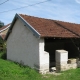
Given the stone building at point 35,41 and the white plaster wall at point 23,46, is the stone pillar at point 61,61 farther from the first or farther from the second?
the white plaster wall at point 23,46

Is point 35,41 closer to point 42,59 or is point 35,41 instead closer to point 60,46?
point 42,59

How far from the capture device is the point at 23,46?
555 inches

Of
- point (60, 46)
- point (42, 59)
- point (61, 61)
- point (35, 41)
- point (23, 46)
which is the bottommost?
point (61, 61)

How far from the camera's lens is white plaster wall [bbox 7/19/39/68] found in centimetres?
1258

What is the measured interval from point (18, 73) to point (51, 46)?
7.10 meters

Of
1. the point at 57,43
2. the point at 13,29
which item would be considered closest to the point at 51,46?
the point at 57,43

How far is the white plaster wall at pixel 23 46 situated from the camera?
1258 cm

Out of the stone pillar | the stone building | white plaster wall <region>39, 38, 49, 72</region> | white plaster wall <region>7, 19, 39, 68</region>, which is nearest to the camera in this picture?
white plaster wall <region>39, 38, 49, 72</region>

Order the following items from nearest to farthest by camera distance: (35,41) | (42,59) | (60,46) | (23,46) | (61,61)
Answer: (42,59) → (61,61) → (35,41) → (23,46) → (60,46)

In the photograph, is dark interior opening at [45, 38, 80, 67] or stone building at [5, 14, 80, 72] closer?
stone building at [5, 14, 80, 72]

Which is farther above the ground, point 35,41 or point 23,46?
point 35,41

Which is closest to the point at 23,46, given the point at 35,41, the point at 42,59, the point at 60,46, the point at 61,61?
the point at 35,41

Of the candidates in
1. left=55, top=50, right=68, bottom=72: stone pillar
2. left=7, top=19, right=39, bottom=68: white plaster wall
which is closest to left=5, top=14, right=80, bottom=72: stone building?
left=7, top=19, right=39, bottom=68: white plaster wall

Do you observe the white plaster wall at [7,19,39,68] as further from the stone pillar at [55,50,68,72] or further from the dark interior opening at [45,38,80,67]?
the dark interior opening at [45,38,80,67]
